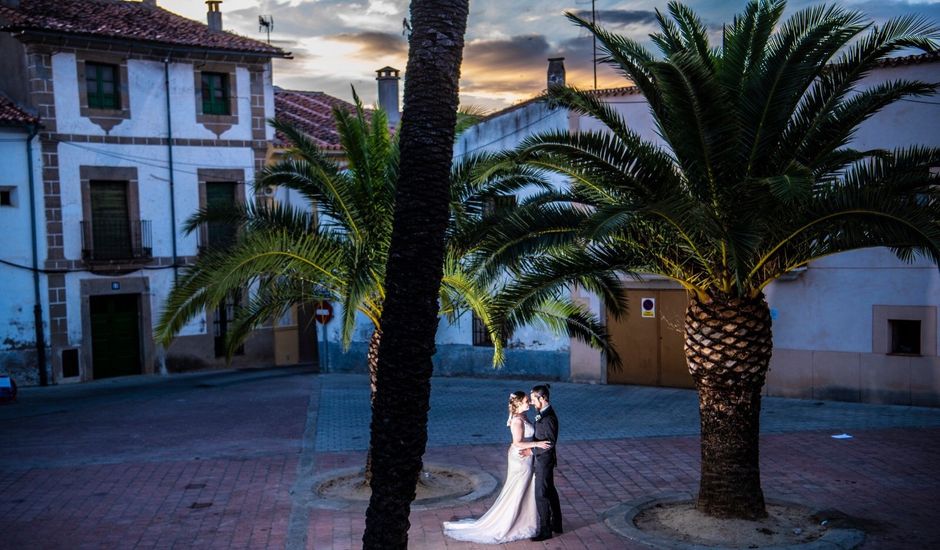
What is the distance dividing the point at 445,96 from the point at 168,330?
5654 mm

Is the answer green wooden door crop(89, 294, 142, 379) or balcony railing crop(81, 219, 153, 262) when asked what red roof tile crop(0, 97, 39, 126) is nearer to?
balcony railing crop(81, 219, 153, 262)

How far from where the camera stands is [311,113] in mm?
30234

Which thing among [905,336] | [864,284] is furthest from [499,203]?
[905,336]

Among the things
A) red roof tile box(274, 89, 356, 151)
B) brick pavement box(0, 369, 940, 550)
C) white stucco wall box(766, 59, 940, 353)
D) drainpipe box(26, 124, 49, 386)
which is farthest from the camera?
red roof tile box(274, 89, 356, 151)

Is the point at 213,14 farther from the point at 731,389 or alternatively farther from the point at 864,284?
the point at 731,389

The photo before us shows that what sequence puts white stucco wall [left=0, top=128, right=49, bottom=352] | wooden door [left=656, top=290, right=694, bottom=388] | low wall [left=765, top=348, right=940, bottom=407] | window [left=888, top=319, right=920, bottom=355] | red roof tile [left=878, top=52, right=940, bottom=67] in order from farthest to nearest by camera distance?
white stucco wall [left=0, top=128, right=49, bottom=352]
wooden door [left=656, top=290, right=694, bottom=388]
window [left=888, top=319, right=920, bottom=355]
low wall [left=765, top=348, right=940, bottom=407]
red roof tile [left=878, top=52, right=940, bottom=67]

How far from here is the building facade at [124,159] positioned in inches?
925

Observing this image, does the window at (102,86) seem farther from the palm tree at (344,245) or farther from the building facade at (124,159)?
the palm tree at (344,245)

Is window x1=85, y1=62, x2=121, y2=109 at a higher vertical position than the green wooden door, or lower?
higher

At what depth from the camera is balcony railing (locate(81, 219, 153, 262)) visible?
24.0 meters

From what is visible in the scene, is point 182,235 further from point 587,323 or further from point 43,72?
point 587,323

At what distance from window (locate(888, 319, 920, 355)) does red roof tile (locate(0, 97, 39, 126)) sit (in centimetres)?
1942

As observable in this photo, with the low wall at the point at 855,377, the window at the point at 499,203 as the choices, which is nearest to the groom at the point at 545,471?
the window at the point at 499,203

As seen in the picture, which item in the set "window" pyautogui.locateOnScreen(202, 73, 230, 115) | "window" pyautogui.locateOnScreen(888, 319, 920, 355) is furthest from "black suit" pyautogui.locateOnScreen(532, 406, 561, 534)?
"window" pyautogui.locateOnScreen(202, 73, 230, 115)
